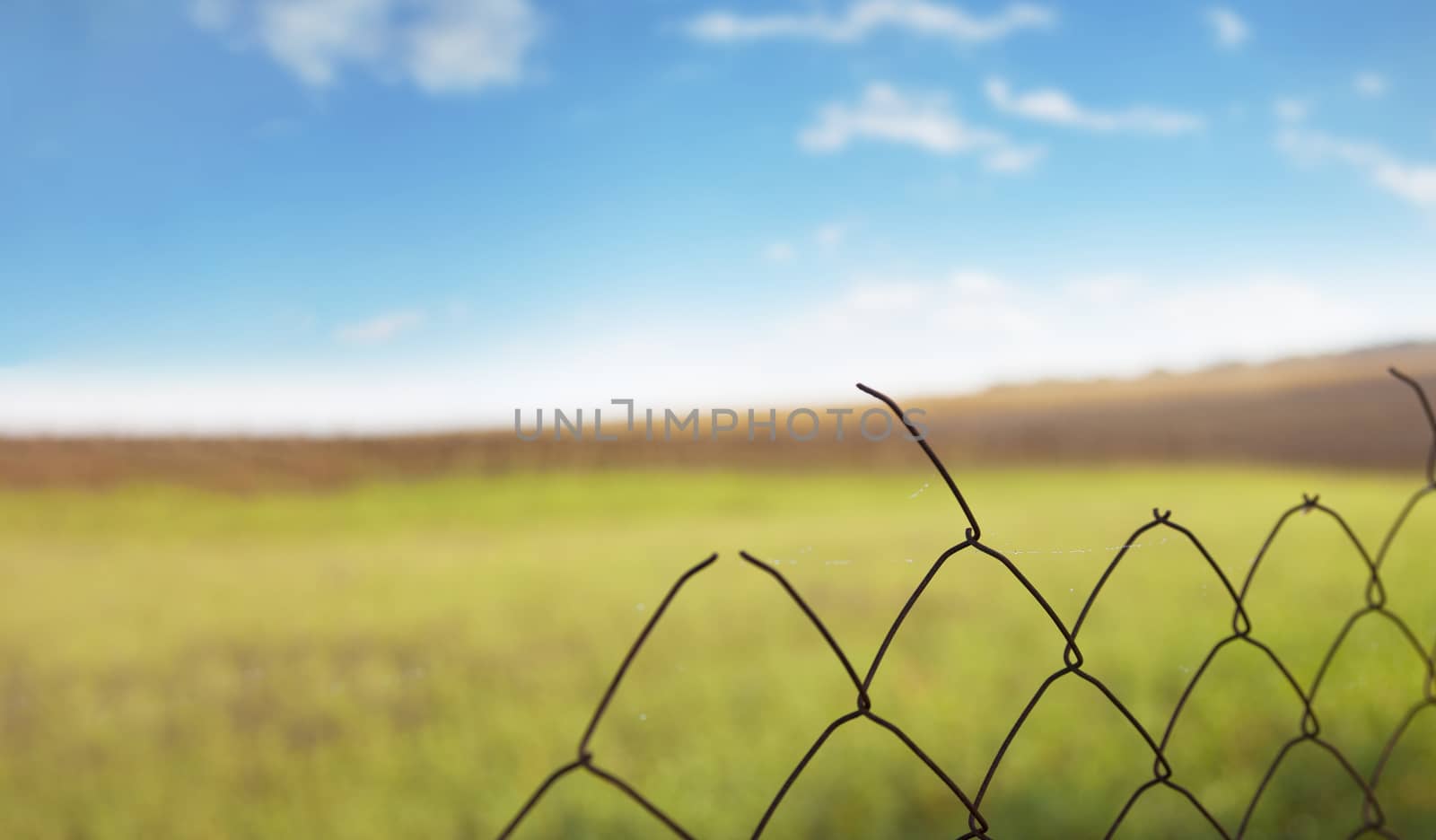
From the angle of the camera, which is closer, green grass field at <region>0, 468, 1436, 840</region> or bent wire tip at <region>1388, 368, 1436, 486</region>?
bent wire tip at <region>1388, 368, 1436, 486</region>

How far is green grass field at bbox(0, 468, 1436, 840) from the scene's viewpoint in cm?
250

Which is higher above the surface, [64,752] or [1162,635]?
[1162,635]

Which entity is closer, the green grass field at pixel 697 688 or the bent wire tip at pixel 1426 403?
the bent wire tip at pixel 1426 403

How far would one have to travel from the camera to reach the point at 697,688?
3592 millimetres

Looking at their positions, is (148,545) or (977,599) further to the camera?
(148,545)

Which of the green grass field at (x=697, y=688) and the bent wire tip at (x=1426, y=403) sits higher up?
the bent wire tip at (x=1426, y=403)

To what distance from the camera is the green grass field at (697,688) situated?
2496 millimetres

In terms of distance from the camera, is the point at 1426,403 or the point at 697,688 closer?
the point at 1426,403

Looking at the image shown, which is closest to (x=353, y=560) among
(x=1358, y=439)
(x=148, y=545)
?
(x=148, y=545)

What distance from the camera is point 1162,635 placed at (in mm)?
3912

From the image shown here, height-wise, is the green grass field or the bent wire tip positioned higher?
the bent wire tip

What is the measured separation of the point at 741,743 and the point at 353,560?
595 centimetres

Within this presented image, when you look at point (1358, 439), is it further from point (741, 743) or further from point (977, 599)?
point (741, 743)

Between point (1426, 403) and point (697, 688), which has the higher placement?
point (1426, 403)
